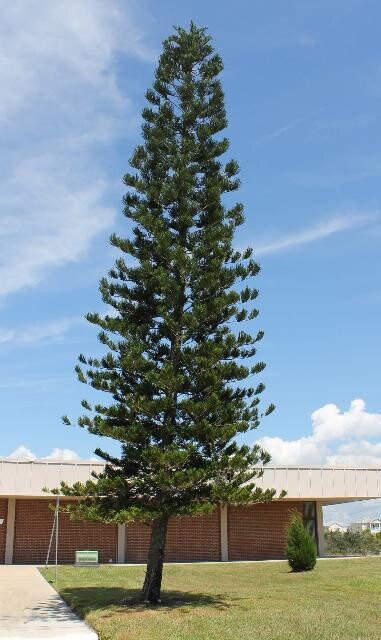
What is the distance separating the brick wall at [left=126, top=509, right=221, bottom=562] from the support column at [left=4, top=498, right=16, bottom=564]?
5.24m

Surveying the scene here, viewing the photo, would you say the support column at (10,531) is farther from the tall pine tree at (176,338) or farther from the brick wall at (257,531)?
the tall pine tree at (176,338)

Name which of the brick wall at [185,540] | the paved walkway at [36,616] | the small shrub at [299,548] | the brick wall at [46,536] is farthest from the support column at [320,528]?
the paved walkway at [36,616]

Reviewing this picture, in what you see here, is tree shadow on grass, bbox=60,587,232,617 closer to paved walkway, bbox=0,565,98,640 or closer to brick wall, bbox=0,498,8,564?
paved walkway, bbox=0,565,98,640

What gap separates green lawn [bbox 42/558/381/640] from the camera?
9898 millimetres

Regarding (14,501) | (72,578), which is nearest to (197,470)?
(72,578)

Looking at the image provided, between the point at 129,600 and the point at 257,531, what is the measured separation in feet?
64.5

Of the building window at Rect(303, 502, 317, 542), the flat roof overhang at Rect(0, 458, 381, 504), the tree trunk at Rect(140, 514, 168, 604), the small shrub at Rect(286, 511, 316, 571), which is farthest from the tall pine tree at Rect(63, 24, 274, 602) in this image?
the building window at Rect(303, 502, 317, 542)

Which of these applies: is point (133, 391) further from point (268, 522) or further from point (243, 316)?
point (268, 522)

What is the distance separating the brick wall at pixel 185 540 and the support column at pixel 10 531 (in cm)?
524

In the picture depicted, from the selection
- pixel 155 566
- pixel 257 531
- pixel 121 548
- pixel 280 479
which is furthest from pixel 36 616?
pixel 257 531

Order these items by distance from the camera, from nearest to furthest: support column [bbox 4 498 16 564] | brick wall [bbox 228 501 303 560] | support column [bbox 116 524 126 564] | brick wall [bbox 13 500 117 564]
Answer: support column [bbox 4 498 16 564] → brick wall [bbox 13 500 117 564] → support column [bbox 116 524 126 564] → brick wall [bbox 228 501 303 560]

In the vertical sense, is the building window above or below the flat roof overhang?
below

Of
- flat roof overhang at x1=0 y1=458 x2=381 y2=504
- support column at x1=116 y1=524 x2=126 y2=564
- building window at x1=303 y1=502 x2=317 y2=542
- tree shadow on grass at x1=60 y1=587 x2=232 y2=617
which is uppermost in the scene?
flat roof overhang at x1=0 y1=458 x2=381 y2=504

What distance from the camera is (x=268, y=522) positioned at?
32.6 metres
